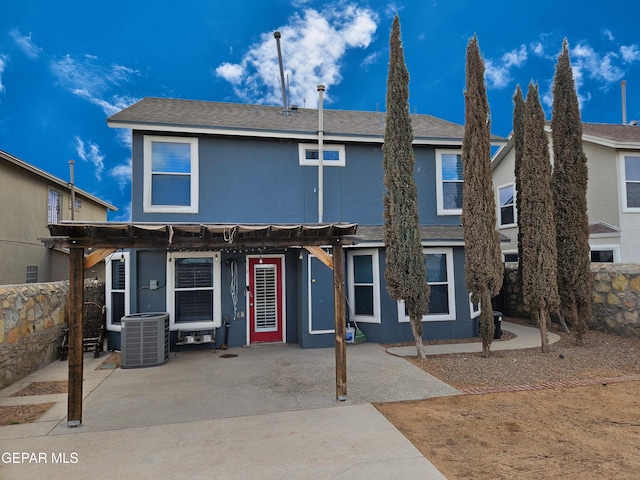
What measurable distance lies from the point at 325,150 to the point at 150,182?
4253 mm

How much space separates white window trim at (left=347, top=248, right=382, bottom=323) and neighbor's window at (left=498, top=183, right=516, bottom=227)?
27.6 feet

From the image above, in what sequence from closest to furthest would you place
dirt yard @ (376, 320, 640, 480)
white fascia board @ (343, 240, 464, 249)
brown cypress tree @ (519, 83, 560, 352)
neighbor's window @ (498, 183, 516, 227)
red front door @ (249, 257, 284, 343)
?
1. dirt yard @ (376, 320, 640, 480)
2. brown cypress tree @ (519, 83, 560, 352)
3. white fascia board @ (343, 240, 464, 249)
4. red front door @ (249, 257, 284, 343)
5. neighbor's window @ (498, 183, 516, 227)

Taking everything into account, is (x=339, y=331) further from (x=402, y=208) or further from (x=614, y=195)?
(x=614, y=195)

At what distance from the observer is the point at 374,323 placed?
9.01m

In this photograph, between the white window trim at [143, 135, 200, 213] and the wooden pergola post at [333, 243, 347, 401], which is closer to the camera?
the wooden pergola post at [333, 243, 347, 401]

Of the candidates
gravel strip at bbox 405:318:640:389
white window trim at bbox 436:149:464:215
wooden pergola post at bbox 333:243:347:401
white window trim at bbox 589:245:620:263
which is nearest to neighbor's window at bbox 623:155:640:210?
white window trim at bbox 589:245:620:263

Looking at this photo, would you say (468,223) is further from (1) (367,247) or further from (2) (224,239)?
(2) (224,239)

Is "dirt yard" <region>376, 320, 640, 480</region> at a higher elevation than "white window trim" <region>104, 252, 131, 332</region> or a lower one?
lower

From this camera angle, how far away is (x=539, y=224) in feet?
26.4

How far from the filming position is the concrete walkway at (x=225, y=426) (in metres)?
3.58

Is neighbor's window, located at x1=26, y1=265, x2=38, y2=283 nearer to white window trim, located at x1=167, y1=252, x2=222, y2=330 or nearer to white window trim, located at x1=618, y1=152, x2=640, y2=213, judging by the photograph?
white window trim, located at x1=167, y1=252, x2=222, y2=330

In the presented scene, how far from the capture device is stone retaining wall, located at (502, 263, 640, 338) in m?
9.02

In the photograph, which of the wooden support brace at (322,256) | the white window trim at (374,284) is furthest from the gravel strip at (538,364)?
the wooden support brace at (322,256)

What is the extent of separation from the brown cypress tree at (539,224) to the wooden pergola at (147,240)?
A: 501 cm
